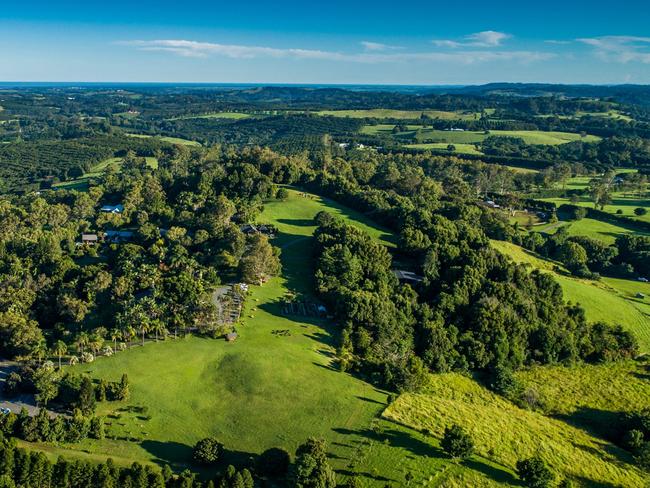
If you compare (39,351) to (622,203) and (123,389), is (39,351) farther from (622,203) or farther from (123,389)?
(622,203)

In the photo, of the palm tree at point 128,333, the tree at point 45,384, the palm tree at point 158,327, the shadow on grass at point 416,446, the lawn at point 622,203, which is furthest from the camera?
the lawn at point 622,203

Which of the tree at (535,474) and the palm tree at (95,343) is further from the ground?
the palm tree at (95,343)

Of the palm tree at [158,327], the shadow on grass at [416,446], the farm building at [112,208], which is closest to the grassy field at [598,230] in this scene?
the shadow on grass at [416,446]

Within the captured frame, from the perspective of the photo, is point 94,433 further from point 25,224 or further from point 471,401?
point 25,224

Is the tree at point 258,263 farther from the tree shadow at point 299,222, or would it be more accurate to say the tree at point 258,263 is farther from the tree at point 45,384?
the tree at point 45,384

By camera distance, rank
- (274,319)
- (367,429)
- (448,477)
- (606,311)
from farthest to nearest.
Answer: (606,311) < (274,319) < (367,429) < (448,477)

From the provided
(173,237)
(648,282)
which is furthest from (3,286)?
(648,282)
